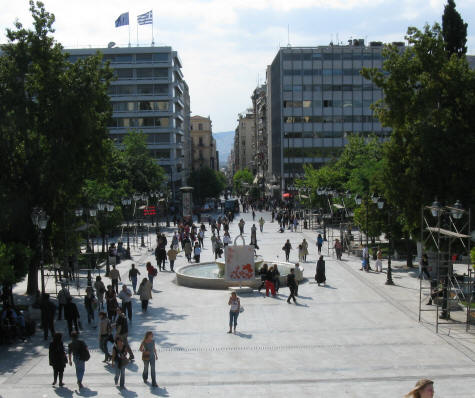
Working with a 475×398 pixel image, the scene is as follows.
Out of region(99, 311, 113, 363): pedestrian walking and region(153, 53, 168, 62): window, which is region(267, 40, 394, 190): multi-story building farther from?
region(99, 311, 113, 363): pedestrian walking

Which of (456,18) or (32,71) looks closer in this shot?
(32,71)

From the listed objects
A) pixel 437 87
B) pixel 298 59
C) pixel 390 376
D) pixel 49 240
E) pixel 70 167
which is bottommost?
pixel 390 376

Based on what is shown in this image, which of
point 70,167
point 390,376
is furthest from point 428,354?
point 70,167

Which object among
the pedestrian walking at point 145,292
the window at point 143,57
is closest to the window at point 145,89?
the window at point 143,57

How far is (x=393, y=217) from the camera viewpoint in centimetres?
3014

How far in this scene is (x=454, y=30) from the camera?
31.0m

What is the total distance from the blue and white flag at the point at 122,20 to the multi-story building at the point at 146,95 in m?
5.60

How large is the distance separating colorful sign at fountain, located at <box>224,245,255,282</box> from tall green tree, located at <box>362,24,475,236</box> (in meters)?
6.49

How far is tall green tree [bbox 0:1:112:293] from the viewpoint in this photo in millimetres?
23219

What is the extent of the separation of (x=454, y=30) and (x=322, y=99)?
57.0 metres

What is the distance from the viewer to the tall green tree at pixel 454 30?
30875 mm

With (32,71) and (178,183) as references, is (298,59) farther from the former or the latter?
(32,71)

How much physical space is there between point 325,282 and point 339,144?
2541 inches

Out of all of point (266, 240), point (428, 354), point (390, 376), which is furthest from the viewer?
point (266, 240)
